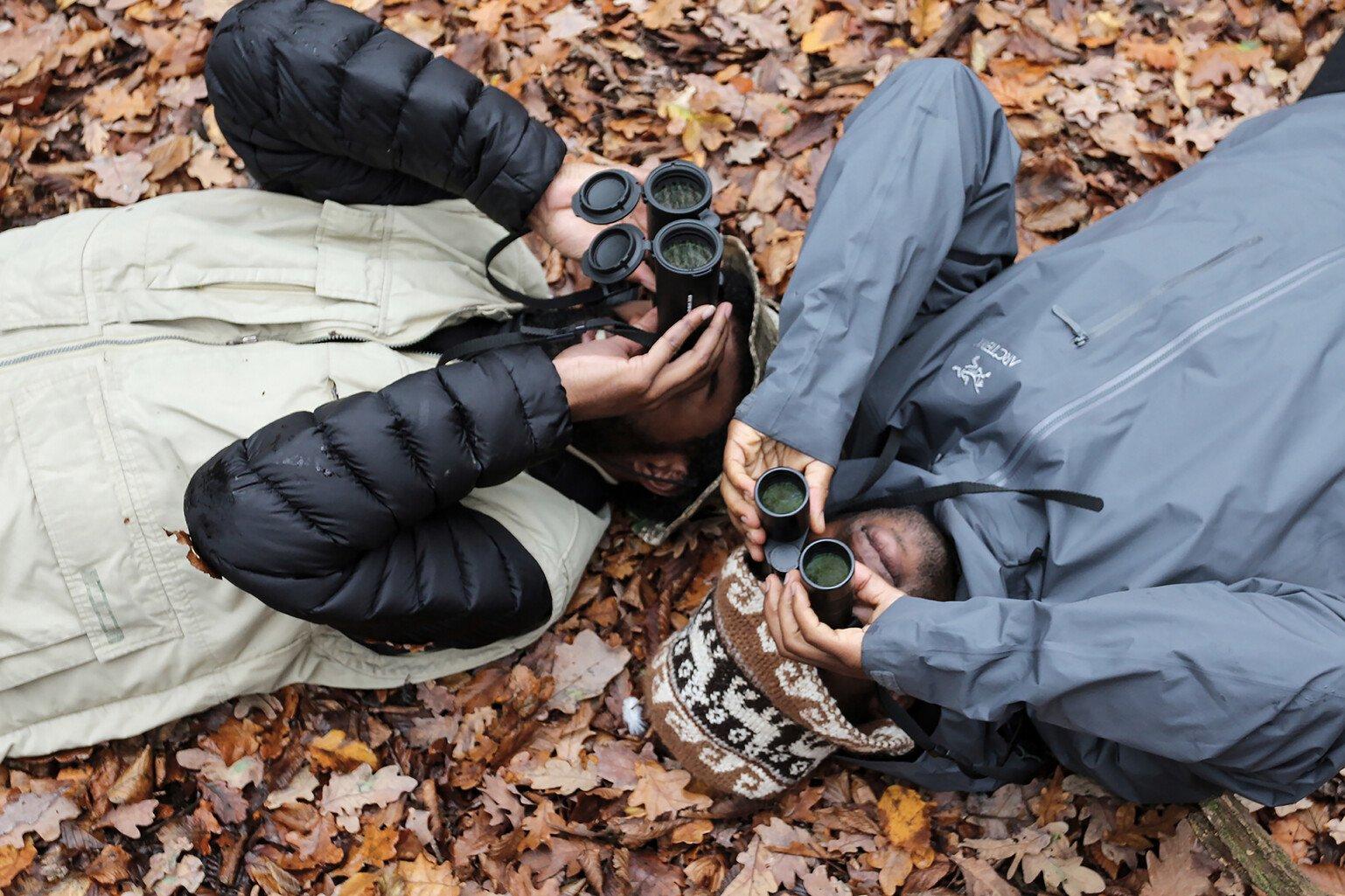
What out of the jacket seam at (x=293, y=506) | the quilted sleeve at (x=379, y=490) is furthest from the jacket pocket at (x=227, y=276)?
the jacket seam at (x=293, y=506)

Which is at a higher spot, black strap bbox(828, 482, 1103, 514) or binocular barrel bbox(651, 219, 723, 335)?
binocular barrel bbox(651, 219, 723, 335)

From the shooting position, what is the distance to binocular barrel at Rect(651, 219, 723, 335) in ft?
11.4

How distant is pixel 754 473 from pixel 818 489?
27 cm

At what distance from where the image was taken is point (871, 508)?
3539mm

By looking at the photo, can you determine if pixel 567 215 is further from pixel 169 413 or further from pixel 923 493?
pixel 923 493

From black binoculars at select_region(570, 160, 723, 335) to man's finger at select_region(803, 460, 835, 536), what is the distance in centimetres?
76

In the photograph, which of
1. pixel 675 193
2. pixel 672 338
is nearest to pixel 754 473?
pixel 672 338

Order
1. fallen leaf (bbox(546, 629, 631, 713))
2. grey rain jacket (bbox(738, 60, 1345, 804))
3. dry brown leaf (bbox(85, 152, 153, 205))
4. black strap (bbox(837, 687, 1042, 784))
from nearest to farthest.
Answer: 1. grey rain jacket (bbox(738, 60, 1345, 804))
2. black strap (bbox(837, 687, 1042, 784))
3. fallen leaf (bbox(546, 629, 631, 713))
4. dry brown leaf (bbox(85, 152, 153, 205))

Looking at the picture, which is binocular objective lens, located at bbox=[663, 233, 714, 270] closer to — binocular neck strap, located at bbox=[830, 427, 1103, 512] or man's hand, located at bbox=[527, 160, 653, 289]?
man's hand, located at bbox=[527, 160, 653, 289]

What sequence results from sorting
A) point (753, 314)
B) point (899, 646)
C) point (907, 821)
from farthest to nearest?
point (753, 314)
point (907, 821)
point (899, 646)

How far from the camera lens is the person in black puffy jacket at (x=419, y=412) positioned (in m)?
3.42

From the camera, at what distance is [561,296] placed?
419cm

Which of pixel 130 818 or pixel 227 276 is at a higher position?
pixel 227 276

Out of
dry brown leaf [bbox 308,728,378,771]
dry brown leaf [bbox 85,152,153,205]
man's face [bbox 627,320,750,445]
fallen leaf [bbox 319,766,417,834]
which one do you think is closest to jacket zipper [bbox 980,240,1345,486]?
man's face [bbox 627,320,750,445]
